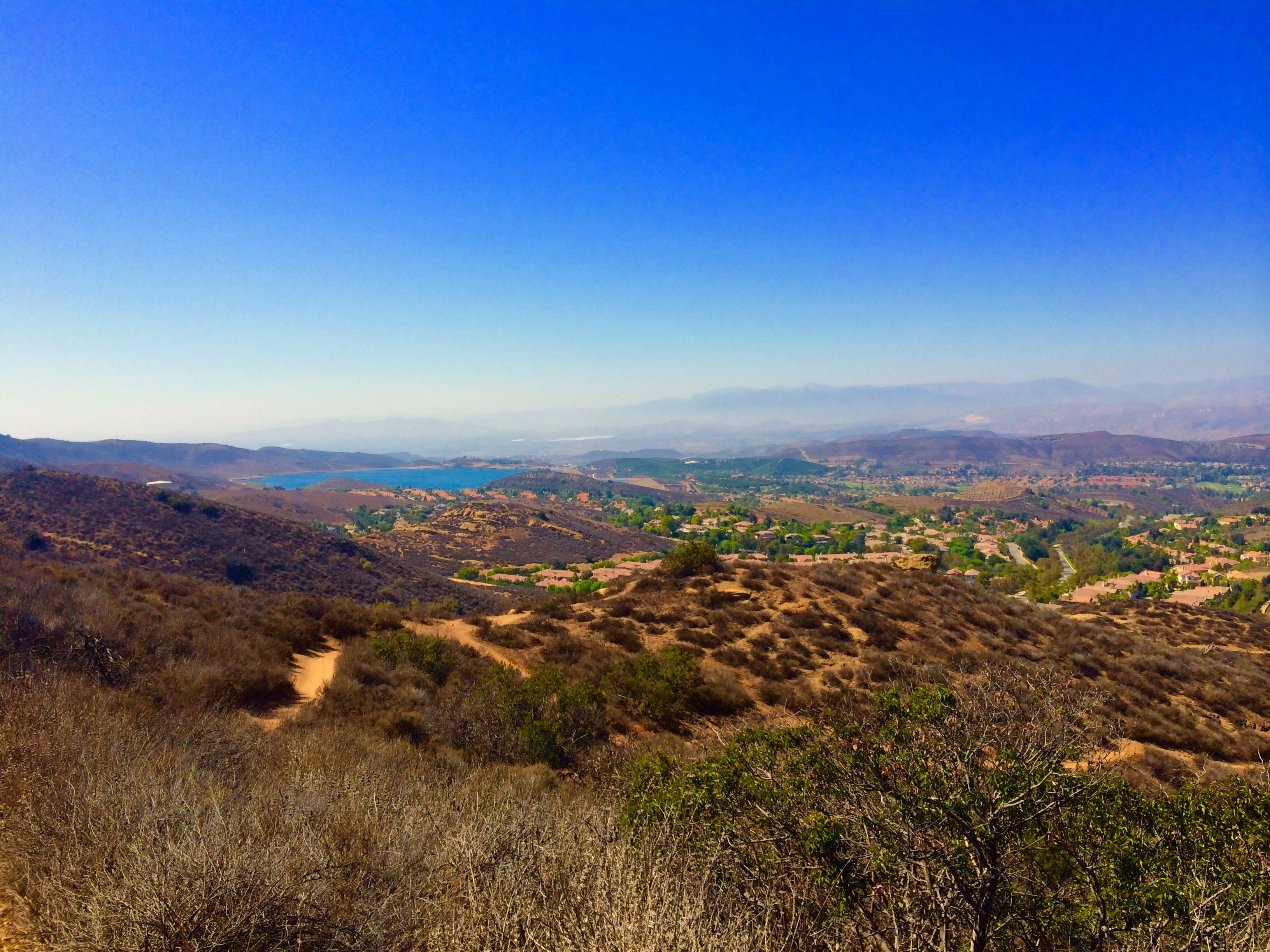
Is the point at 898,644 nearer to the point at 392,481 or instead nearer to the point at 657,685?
the point at 657,685

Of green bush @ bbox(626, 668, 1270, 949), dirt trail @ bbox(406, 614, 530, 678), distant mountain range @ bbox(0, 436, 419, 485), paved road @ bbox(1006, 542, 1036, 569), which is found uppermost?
distant mountain range @ bbox(0, 436, 419, 485)

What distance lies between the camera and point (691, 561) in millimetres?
24031

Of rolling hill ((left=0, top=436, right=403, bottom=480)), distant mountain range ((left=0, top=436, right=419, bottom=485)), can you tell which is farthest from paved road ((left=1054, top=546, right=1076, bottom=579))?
rolling hill ((left=0, top=436, right=403, bottom=480))

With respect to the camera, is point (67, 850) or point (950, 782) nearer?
point (67, 850)

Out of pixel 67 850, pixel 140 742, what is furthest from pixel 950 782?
pixel 140 742

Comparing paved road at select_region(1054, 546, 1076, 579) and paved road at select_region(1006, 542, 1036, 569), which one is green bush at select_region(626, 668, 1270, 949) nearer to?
paved road at select_region(1054, 546, 1076, 579)

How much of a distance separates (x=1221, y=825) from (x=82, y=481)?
62254 millimetres

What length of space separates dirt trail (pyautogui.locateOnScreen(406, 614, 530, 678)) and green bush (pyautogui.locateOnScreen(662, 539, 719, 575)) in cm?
696

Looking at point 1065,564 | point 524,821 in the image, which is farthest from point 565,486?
point 524,821

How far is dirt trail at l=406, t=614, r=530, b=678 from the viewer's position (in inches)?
623

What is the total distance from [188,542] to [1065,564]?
94017 millimetres

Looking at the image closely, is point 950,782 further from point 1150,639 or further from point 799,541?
point 799,541

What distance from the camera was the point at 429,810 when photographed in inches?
222

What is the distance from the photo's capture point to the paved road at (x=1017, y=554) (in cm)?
7025
